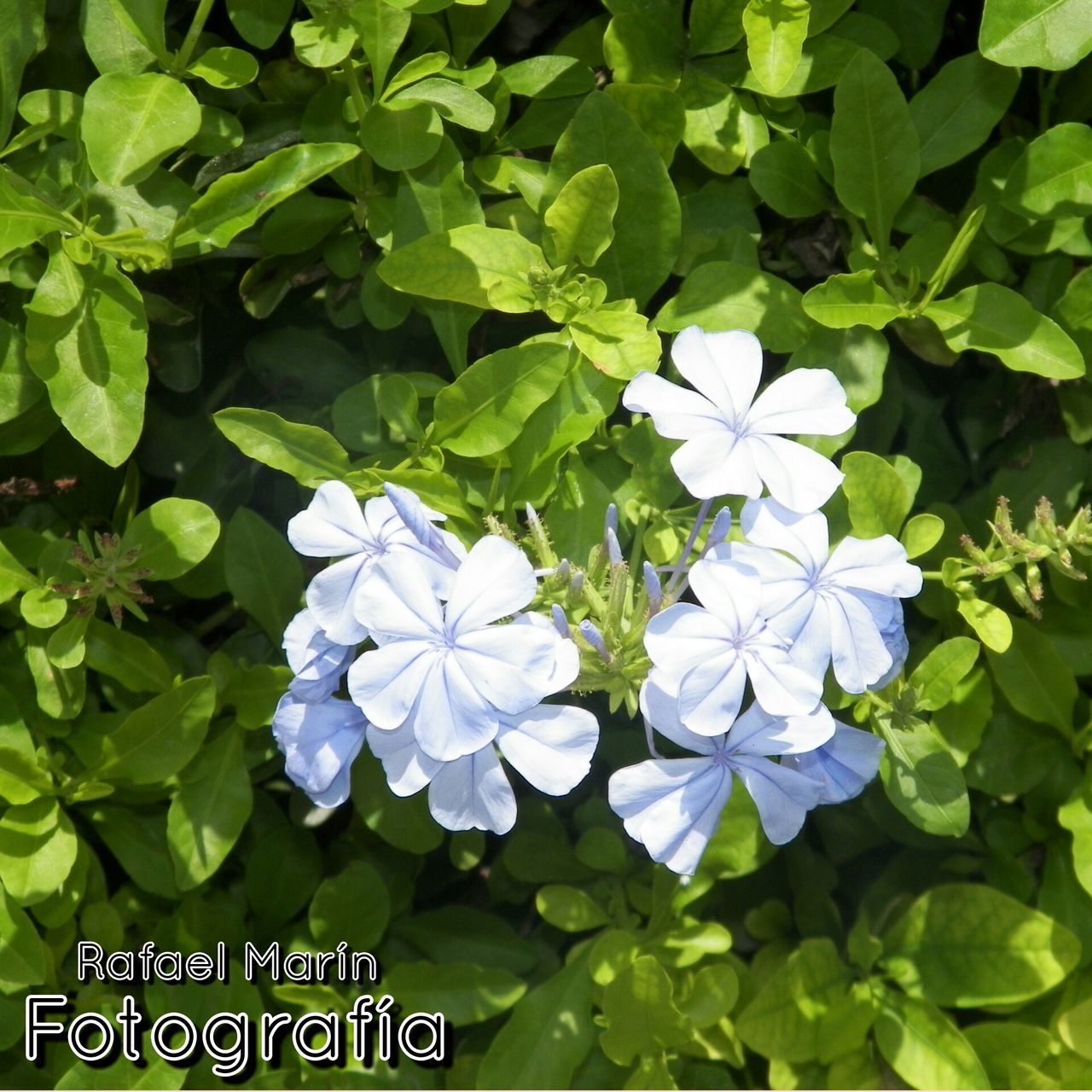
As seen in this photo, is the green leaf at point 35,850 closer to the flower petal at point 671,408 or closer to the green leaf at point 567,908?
the green leaf at point 567,908

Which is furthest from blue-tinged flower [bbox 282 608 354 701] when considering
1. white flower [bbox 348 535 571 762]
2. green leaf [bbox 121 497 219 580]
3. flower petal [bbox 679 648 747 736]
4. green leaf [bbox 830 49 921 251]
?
green leaf [bbox 830 49 921 251]

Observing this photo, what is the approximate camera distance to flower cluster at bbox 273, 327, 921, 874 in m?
1.03

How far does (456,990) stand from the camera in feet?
5.41

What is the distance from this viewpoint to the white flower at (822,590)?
1.10 m

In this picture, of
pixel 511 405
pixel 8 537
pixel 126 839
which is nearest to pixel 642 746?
pixel 511 405

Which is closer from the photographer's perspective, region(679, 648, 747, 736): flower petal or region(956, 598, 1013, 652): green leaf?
region(679, 648, 747, 736): flower petal

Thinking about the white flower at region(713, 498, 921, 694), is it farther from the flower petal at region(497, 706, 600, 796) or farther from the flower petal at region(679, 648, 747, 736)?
the flower petal at region(497, 706, 600, 796)

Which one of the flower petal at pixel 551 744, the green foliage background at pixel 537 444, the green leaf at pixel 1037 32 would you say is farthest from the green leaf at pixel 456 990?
the green leaf at pixel 1037 32

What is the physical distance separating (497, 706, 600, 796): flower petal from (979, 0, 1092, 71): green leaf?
2.78 ft

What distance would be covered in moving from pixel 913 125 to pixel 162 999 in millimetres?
1572

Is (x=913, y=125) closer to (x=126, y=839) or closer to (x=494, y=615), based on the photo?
(x=494, y=615)

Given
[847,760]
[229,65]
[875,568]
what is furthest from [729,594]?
[229,65]

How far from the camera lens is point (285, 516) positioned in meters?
1.61

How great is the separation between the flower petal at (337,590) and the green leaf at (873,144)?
77cm
